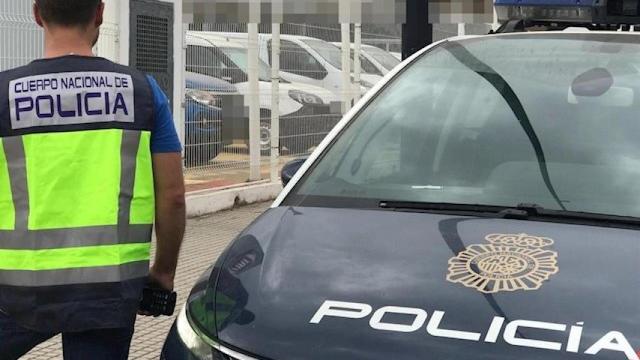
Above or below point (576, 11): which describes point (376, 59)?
above

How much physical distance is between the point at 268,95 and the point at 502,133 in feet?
26.4

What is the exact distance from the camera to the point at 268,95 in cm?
1130

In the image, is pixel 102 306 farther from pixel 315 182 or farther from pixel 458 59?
pixel 458 59

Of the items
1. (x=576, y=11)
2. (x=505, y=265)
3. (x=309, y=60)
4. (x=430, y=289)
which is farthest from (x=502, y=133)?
(x=309, y=60)

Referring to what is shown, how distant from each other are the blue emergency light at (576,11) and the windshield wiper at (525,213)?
2.45 metres

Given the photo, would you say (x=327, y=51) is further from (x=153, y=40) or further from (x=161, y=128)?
(x=161, y=128)

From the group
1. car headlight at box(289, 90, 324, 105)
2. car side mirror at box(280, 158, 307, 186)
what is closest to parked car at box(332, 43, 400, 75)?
car headlight at box(289, 90, 324, 105)

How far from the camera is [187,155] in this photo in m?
9.78

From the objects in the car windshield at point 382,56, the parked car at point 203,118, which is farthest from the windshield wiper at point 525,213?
the car windshield at point 382,56

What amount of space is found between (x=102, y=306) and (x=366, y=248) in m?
0.76

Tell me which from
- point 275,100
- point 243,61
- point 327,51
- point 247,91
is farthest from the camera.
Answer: point 327,51

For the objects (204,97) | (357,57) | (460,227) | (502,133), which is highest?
(357,57)

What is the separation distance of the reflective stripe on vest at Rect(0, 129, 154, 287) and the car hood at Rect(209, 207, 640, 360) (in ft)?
1.19

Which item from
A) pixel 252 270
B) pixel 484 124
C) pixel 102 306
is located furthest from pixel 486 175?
pixel 102 306
